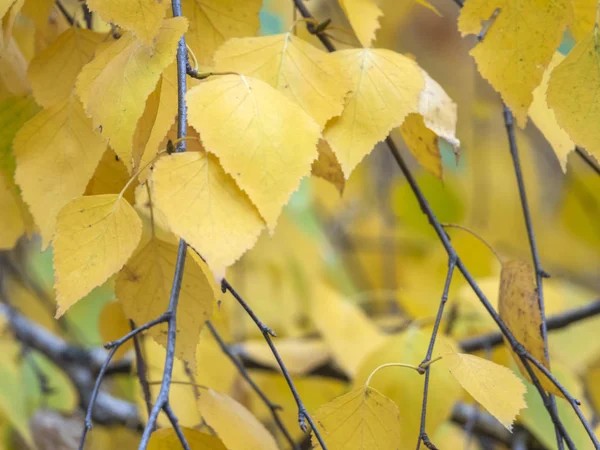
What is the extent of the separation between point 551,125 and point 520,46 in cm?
12

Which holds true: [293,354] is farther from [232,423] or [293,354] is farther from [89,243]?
[89,243]

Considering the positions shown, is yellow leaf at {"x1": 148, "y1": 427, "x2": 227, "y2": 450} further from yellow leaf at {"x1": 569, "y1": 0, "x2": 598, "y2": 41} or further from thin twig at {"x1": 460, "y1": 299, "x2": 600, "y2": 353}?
thin twig at {"x1": 460, "y1": 299, "x2": 600, "y2": 353}

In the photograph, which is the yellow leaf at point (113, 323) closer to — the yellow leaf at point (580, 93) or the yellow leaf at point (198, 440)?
the yellow leaf at point (198, 440)

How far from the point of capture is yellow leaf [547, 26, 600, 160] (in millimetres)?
488

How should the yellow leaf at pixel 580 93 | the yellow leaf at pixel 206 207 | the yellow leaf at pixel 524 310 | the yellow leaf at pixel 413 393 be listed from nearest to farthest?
the yellow leaf at pixel 206 207 < the yellow leaf at pixel 580 93 < the yellow leaf at pixel 524 310 < the yellow leaf at pixel 413 393

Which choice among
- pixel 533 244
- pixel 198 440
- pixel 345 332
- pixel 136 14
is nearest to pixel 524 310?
pixel 533 244

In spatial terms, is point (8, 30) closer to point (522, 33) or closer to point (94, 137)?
point (94, 137)

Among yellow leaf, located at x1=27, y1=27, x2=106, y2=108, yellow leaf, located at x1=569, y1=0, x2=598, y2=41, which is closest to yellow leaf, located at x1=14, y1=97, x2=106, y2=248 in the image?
yellow leaf, located at x1=27, y1=27, x2=106, y2=108

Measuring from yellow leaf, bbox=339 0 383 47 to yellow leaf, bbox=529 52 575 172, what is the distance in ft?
0.51

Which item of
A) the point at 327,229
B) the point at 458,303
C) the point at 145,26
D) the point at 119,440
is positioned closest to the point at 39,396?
the point at 119,440

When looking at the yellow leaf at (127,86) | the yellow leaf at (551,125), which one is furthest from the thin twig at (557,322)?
the yellow leaf at (127,86)

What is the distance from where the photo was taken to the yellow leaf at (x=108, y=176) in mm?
584

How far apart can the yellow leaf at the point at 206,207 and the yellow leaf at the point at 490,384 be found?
0.18m

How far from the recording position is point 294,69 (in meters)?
0.53
